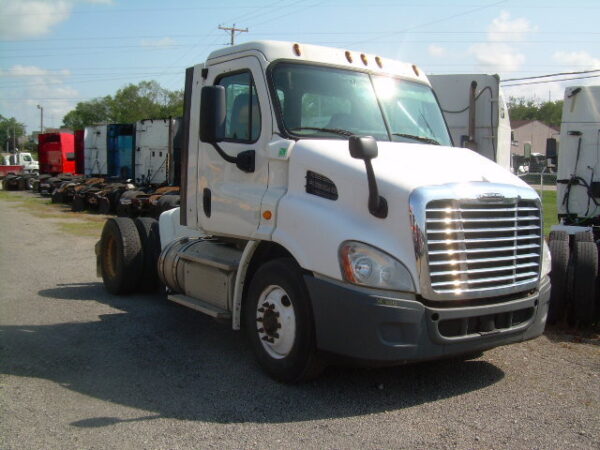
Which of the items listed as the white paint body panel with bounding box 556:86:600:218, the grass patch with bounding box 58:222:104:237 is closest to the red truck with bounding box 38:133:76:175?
the grass patch with bounding box 58:222:104:237

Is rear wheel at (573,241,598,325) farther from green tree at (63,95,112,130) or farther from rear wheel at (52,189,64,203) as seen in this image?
green tree at (63,95,112,130)

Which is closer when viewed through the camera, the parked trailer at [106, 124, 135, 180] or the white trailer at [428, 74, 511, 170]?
the white trailer at [428, 74, 511, 170]

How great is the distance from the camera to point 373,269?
14.8ft

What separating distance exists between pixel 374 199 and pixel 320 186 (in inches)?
23.2

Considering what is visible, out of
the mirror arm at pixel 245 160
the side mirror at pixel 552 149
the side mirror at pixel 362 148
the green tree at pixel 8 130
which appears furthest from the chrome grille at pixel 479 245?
the green tree at pixel 8 130

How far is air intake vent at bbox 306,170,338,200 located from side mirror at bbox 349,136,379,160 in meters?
0.43

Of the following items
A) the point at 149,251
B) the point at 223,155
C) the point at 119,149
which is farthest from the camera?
the point at 119,149

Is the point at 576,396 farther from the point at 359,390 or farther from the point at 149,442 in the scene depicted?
the point at 149,442

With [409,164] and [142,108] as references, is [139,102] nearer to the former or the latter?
[142,108]

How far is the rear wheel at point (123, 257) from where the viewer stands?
327 inches

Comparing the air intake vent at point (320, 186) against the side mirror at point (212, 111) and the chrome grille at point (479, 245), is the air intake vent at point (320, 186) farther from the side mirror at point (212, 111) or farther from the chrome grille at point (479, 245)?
the side mirror at point (212, 111)

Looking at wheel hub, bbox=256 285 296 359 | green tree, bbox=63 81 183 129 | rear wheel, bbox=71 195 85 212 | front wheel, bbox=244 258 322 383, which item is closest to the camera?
front wheel, bbox=244 258 322 383

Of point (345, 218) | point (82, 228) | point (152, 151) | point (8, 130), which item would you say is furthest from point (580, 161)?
point (8, 130)

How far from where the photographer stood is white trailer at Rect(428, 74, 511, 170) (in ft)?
32.4
